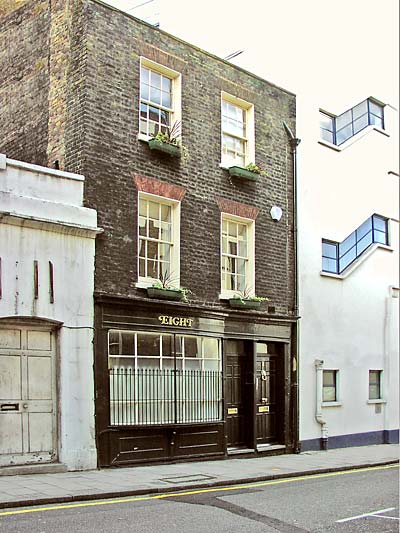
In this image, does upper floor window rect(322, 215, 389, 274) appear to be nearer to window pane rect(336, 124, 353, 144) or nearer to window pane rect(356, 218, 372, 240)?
window pane rect(356, 218, 372, 240)

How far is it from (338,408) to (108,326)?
27.2 ft

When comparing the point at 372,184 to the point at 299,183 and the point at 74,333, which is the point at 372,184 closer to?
the point at 299,183

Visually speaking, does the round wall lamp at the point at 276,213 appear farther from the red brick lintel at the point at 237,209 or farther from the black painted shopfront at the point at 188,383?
the black painted shopfront at the point at 188,383

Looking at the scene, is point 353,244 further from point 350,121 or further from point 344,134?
point 350,121


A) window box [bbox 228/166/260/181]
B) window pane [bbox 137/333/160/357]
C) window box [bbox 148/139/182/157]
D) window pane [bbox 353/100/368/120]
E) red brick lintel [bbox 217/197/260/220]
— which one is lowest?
window pane [bbox 137/333/160/357]

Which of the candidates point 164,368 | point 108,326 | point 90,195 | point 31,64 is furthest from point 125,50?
point 164,368

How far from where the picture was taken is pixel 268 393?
1733 centimetres

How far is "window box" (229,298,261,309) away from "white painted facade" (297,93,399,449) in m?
2.19

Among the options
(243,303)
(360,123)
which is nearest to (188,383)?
(243,303)

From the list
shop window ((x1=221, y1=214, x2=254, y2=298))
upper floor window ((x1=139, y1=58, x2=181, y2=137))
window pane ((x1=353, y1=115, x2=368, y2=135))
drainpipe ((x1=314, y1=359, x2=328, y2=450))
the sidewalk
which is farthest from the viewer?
window pane ((x1=353, y1=115, x2=368, y2=135))

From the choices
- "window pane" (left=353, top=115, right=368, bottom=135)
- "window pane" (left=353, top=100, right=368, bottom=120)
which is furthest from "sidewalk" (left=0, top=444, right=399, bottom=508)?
"window pane" (left=353, top=100, right=368, bottom=120)

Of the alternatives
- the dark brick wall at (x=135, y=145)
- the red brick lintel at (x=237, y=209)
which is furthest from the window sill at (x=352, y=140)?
the red brick lintel at (x=237, y=209)

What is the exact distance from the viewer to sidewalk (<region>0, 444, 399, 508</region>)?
1019cm

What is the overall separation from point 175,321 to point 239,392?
2938 mm
